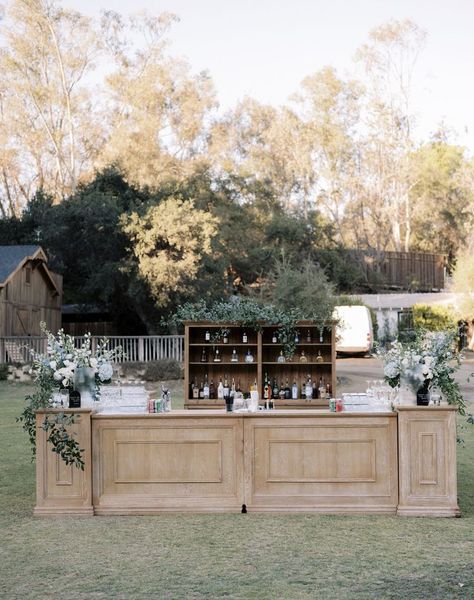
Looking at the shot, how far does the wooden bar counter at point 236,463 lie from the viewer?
8562mm

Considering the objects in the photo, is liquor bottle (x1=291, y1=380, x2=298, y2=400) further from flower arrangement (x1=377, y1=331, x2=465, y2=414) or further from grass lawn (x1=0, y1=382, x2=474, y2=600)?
grass lawn (x1=0, y1=382, x2=474, y2=600)

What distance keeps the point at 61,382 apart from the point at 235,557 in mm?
2726

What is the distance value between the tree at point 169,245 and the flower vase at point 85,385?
961 inches

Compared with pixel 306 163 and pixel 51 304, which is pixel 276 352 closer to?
pixel 51 304

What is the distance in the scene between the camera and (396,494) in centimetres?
859

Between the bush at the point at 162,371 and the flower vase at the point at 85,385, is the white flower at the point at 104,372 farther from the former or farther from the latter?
the bush at the point at 162,371

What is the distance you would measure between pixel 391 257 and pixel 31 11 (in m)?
24.0

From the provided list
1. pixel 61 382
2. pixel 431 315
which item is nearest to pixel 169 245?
pixel 431 315

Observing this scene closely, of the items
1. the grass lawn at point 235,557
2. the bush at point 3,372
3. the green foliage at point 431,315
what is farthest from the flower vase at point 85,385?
the green foliage at point 431,315

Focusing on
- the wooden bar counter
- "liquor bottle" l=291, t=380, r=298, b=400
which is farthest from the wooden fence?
the wooden bar counter

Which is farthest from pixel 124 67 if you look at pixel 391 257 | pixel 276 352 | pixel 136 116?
pixel 276 352

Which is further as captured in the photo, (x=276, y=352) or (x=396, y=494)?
(x=276, y=352)

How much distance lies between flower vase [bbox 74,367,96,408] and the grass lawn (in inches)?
44.2

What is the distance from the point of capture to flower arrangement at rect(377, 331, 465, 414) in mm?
8609
